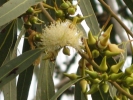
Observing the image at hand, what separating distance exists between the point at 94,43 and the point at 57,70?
2.61 meters

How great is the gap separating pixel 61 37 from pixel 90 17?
31 centimetres

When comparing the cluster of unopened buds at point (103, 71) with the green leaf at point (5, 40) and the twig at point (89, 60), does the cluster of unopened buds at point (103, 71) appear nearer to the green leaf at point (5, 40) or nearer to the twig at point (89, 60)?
the twig at point (89, 60)

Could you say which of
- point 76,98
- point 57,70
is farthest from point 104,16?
point 76,98

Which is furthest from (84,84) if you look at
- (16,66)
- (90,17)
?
(90,17)

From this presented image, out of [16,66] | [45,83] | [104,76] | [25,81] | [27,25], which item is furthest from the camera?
[25,81]

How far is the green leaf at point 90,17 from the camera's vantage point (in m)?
1.60

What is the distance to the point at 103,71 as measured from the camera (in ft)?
4.19

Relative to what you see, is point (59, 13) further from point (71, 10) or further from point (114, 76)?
point (114, 76)

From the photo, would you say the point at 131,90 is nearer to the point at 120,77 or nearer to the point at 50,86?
the point at 120,77

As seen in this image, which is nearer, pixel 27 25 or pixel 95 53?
pixel 95 53

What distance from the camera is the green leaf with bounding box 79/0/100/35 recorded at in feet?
5.24

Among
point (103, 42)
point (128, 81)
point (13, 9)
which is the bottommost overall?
point (128, 81)

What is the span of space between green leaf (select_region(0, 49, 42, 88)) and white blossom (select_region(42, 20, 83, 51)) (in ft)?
0.19

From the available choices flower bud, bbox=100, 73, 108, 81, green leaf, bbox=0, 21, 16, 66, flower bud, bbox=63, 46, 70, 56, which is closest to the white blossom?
flower bud, bbox=63, 46, 70, 56
